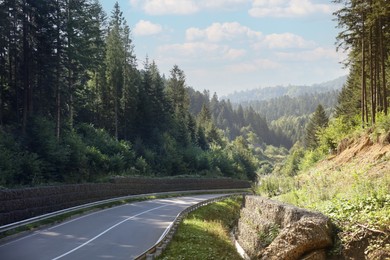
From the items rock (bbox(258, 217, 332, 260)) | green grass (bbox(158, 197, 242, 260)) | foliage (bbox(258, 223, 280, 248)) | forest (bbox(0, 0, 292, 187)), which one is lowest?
green grass (bbox(158, 197, 242, 260))

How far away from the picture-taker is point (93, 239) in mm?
16609

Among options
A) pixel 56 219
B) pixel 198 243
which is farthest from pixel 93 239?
pixel 56 219

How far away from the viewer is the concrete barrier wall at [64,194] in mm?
17547

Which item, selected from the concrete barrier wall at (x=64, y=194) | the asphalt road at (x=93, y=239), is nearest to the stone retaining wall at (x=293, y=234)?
the asphalt road at (x=93, y=239)

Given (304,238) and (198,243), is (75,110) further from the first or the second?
(304,238)

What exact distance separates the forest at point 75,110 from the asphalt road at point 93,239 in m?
6.50

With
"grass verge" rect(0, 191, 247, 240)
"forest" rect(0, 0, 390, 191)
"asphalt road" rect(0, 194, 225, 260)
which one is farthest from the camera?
"forest" rect(0, 0, 390, 191)

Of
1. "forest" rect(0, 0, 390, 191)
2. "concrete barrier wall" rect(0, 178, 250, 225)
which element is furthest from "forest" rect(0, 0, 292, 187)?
"concrete barrier wall" rect(0, 178, 250, 225)

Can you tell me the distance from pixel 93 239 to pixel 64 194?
8.04m

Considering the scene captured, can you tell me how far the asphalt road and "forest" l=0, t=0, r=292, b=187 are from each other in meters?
6.50

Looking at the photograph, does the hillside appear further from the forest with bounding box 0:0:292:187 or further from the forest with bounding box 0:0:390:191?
the forest with bounding box 0:0:292:187

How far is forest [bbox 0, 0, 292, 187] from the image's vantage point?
3186 centimetres

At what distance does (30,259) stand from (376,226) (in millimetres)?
9608

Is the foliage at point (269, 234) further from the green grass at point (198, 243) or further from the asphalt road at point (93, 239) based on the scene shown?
the asphalt road at point (93, 239)
